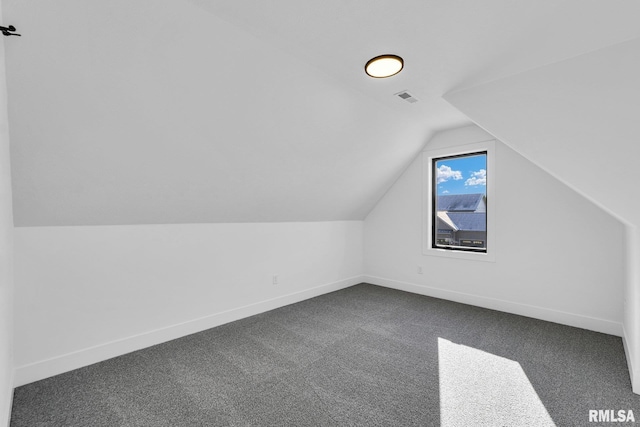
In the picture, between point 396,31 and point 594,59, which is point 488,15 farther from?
point 594,59

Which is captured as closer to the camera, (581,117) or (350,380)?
(581,117)

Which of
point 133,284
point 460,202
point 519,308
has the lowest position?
point 519,308

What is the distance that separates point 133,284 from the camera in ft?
8.63

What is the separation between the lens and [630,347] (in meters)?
2.36

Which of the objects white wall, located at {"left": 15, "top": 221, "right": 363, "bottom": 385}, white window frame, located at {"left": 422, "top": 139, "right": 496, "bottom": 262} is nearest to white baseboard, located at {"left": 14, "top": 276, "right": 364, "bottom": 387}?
white wall, located at {"left": 15, "top": 221, "right": 363, "bottom": 385}

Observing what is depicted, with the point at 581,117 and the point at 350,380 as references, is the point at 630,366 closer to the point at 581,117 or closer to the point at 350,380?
the point at 581,117

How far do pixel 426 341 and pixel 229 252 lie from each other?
228cm

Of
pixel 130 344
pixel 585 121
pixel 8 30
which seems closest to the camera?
pixel 8 30

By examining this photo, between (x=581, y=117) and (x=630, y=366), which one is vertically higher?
(x=581, y=117)

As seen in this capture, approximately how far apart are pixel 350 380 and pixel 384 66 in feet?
7.77

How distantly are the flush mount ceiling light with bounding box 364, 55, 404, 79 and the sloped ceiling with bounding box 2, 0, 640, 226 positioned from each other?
73 mm

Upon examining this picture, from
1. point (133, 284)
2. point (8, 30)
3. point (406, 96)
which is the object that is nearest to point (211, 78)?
point (8, 30)

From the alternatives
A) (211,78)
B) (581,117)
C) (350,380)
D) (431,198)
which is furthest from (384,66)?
(431,198)

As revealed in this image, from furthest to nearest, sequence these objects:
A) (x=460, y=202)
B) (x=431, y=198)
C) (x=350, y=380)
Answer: (x=431, y=198), (x=460, y=202), (x=350, y=380)
